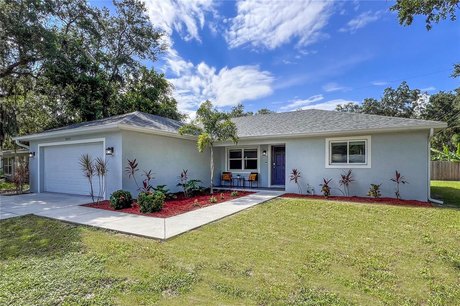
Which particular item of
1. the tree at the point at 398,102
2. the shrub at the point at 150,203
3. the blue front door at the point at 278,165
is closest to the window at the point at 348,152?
the blue front door at the point at 278,165

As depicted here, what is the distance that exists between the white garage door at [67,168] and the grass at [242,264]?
4.64m

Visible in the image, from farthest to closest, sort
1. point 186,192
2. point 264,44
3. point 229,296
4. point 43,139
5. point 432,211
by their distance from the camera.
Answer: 1. point 264,44
2. point 43,139
3. point 186,192
4. point 432,211
5. point 229,296

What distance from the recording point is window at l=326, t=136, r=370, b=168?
10.6 meters

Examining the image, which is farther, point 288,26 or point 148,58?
point 148,58

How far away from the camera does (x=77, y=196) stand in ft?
36.6

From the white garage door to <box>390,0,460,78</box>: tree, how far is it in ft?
37.4

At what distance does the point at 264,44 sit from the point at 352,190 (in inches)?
388

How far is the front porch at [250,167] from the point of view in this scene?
1416 centimetres

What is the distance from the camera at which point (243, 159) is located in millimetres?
14961

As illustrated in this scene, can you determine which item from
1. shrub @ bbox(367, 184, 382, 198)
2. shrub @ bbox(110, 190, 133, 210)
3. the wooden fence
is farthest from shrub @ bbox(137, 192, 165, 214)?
the wooden fence

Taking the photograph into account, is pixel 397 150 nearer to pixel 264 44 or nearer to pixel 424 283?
pixel 424 283

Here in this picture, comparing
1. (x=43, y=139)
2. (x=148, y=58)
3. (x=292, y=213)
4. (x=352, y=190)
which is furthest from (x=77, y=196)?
(x=148, y=58)

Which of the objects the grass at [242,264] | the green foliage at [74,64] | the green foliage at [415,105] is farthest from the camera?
the green foliage at [415,105]

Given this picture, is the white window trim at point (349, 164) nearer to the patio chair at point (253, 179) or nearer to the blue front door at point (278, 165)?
the blue front door at point (278, 165)
